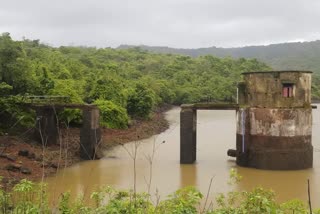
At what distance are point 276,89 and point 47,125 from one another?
11993 millimetres

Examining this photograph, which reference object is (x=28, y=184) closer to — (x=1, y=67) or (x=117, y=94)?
(x=1, y=67)

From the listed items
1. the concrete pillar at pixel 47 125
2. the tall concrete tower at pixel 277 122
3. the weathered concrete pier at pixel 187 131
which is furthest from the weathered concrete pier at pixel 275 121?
the concrete pillar at pixel 47 125

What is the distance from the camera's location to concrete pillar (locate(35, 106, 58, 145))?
76.8ft

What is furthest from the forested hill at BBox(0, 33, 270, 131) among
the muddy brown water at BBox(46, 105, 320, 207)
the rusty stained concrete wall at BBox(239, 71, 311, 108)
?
the rusty stained concrete wall at BBox(239, 71, 311, 108)

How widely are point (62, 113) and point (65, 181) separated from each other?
31.8 feet

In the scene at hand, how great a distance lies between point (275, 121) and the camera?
793 inches

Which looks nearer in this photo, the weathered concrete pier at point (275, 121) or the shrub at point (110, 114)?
the weathered concrete pier at point (275, 121)

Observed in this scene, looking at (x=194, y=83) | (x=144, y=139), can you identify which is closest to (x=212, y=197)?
(x=144, y=139)

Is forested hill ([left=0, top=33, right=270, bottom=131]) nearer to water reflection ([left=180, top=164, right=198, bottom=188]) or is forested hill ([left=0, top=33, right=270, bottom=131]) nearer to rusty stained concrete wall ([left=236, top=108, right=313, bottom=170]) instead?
water reflection ([left=180, top=164, right=198, bottom=188])

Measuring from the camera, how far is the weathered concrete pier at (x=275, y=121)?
20.0 m

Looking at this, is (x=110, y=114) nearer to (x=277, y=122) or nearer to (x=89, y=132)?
(x=89, y=132)

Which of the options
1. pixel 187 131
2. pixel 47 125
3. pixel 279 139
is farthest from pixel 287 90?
pixel 47 125

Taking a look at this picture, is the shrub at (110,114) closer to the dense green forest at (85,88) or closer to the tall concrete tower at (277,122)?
the dense green forest at (85,88)

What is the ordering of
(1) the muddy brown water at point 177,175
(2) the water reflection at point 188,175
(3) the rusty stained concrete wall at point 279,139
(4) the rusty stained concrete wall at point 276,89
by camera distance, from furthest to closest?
1. (4) the rusty stained concrete wall at point 276,89
2. (3) the rusty stained concrete wall at point 279,139
3. (2) the water reflection at point 188,175
4. (1) the muddy brown water at point 177,175
